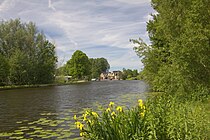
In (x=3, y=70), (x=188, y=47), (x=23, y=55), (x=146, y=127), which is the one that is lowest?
(x=146, y=127)

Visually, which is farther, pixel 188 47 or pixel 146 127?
→ pixel 188 47

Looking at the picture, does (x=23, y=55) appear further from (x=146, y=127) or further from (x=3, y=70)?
(x=146, y=127)

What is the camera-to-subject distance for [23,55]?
6931cm

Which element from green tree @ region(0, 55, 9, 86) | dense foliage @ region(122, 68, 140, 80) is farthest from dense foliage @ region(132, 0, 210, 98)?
dense foliage @ region(122, 68, 140, 80)

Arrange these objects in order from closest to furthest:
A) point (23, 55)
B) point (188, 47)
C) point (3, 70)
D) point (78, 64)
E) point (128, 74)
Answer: point (188, 47)
point (3, 70)
point (23, 55)
point (78, 64)
point (128, 74)

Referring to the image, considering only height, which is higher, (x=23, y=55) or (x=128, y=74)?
(x=23, y=55)

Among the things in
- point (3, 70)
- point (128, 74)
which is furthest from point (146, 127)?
point (128, 74)

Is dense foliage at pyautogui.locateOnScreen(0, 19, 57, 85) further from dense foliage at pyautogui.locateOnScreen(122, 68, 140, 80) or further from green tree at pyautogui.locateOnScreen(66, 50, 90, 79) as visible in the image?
dense foliage at pyautogui.locateOnScreen(122, 68, 140, 80)

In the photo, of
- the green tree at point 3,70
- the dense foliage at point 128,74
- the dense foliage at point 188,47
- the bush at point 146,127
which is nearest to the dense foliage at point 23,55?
the green tree at point 3,70

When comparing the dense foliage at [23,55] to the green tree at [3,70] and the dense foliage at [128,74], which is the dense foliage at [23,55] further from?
the dense foliage at [128,74]

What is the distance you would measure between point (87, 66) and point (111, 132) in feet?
383

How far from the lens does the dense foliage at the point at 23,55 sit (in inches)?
2662

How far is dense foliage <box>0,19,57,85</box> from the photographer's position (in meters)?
67.6

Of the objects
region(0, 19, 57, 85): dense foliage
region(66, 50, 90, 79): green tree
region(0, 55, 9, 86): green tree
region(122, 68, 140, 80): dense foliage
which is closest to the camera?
region(0, 55, 9, 86): green tree
